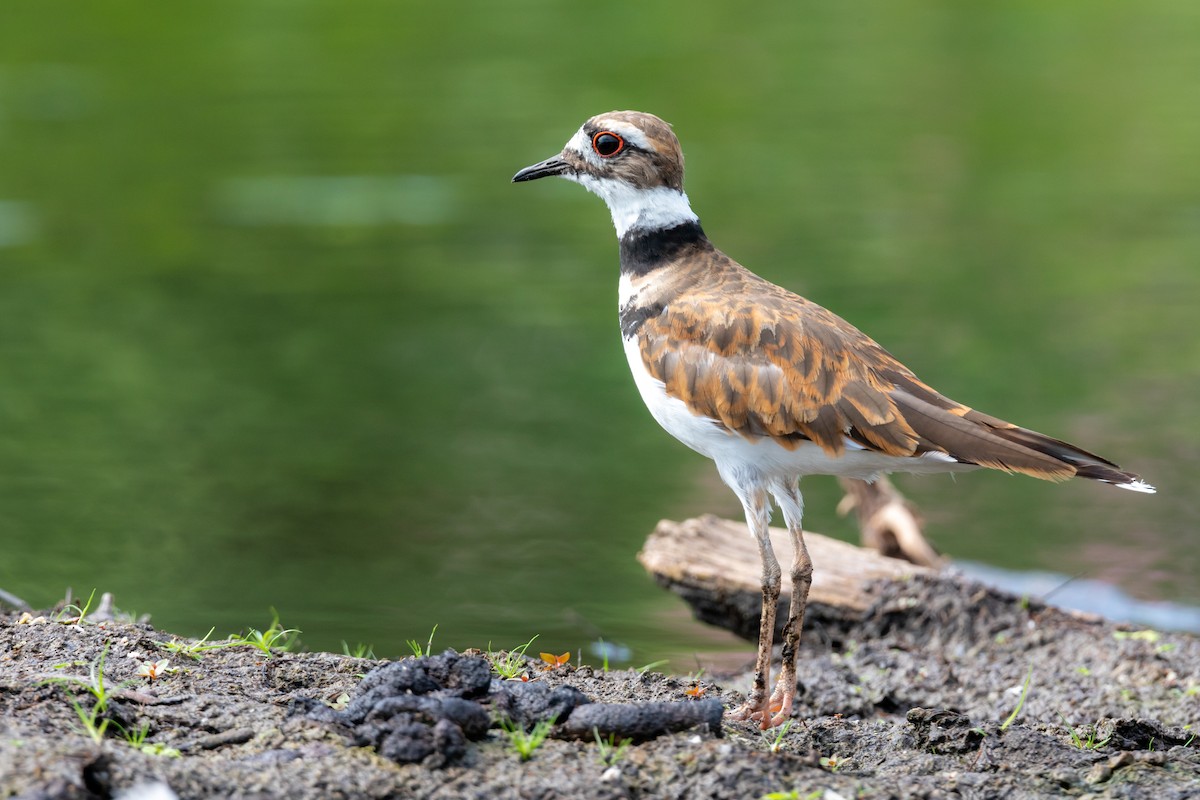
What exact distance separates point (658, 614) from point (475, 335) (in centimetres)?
530

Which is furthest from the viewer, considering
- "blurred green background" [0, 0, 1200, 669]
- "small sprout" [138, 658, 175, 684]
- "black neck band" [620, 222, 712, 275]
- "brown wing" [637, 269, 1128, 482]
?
"blurred green background" [0, 0, 1200, 669]

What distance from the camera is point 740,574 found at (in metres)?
8.43

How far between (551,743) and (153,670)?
1531 millimetres

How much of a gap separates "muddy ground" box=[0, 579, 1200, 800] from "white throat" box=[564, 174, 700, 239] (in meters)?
1.98

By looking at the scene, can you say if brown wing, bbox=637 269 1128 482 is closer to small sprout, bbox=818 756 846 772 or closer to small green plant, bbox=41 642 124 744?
small sprout, bbox=818 756 846 772

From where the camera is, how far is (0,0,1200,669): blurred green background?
407 inches

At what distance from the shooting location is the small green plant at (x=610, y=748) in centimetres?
507

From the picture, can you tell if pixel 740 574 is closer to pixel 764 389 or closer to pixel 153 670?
pixel 764 389

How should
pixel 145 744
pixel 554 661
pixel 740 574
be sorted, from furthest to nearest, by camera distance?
1. pixel 740 574
2. pixel 554 661
3. pixel 145 744

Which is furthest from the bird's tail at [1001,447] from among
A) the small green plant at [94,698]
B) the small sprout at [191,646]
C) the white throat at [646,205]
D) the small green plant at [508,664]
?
the small green plant at [94,698]

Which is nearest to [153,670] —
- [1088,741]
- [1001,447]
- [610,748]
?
[610,748]

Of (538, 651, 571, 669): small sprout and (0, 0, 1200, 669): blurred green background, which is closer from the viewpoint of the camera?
(538, 651, 571, 669): small sprout

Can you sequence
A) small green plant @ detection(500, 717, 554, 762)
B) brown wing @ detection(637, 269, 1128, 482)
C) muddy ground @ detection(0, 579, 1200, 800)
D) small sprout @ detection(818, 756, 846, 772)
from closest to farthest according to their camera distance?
muddy ground @ detection(0, 579, 1200, 800)
small green plant @ detection(500, 717, 554, 762)
small sprout @ detection(818, 756, 846, 772)
brown wing @ detection(637, 269, 1128, 482)

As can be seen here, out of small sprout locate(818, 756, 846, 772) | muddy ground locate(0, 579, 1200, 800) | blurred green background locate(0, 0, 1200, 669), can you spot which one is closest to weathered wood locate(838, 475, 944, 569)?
blurred green background locate(0, 0, 1200, 669)
